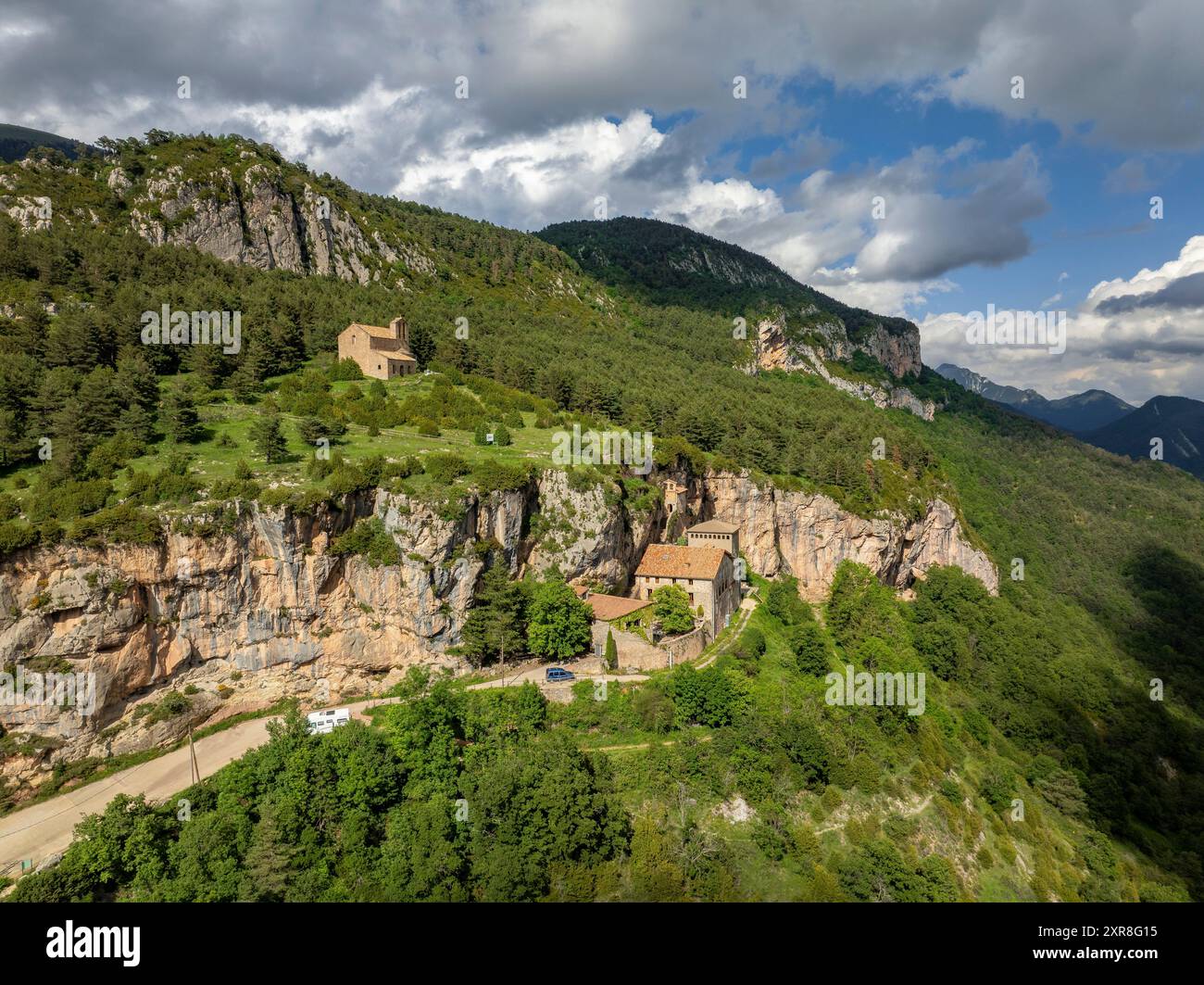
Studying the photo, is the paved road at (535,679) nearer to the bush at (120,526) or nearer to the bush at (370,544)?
the bush at (370,544)

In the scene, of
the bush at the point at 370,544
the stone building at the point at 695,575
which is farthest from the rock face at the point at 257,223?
the stone building at the point at 695,575

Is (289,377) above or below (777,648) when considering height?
above

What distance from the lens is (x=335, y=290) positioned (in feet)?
288

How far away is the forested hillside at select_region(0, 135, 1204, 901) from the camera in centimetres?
2747

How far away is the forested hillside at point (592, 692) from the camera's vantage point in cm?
2747

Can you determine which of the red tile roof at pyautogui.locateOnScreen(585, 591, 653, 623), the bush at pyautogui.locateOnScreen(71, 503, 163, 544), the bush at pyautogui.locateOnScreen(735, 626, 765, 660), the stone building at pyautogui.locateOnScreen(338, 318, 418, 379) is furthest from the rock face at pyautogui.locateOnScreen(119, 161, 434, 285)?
the bush at pyautogui.locateOnScreen(735, 626, 765, 660)

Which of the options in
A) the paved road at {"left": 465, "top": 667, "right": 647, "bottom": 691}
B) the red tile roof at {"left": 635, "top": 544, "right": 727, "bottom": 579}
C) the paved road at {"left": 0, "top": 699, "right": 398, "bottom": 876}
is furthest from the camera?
the red tile roof at {"left": 635, "top": 544, "right": 727, "bottom": 579}

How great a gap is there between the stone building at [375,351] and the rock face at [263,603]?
97.6ft

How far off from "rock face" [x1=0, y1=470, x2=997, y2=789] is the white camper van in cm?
345

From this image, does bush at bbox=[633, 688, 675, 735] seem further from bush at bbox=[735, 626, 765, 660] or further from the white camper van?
the white camper van

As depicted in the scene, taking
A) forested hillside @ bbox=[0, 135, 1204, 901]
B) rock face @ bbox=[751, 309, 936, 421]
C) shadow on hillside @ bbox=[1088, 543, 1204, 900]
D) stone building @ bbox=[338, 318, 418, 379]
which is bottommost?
shadow on hillside @ bbox=[1088, 543, 1204, 900]
